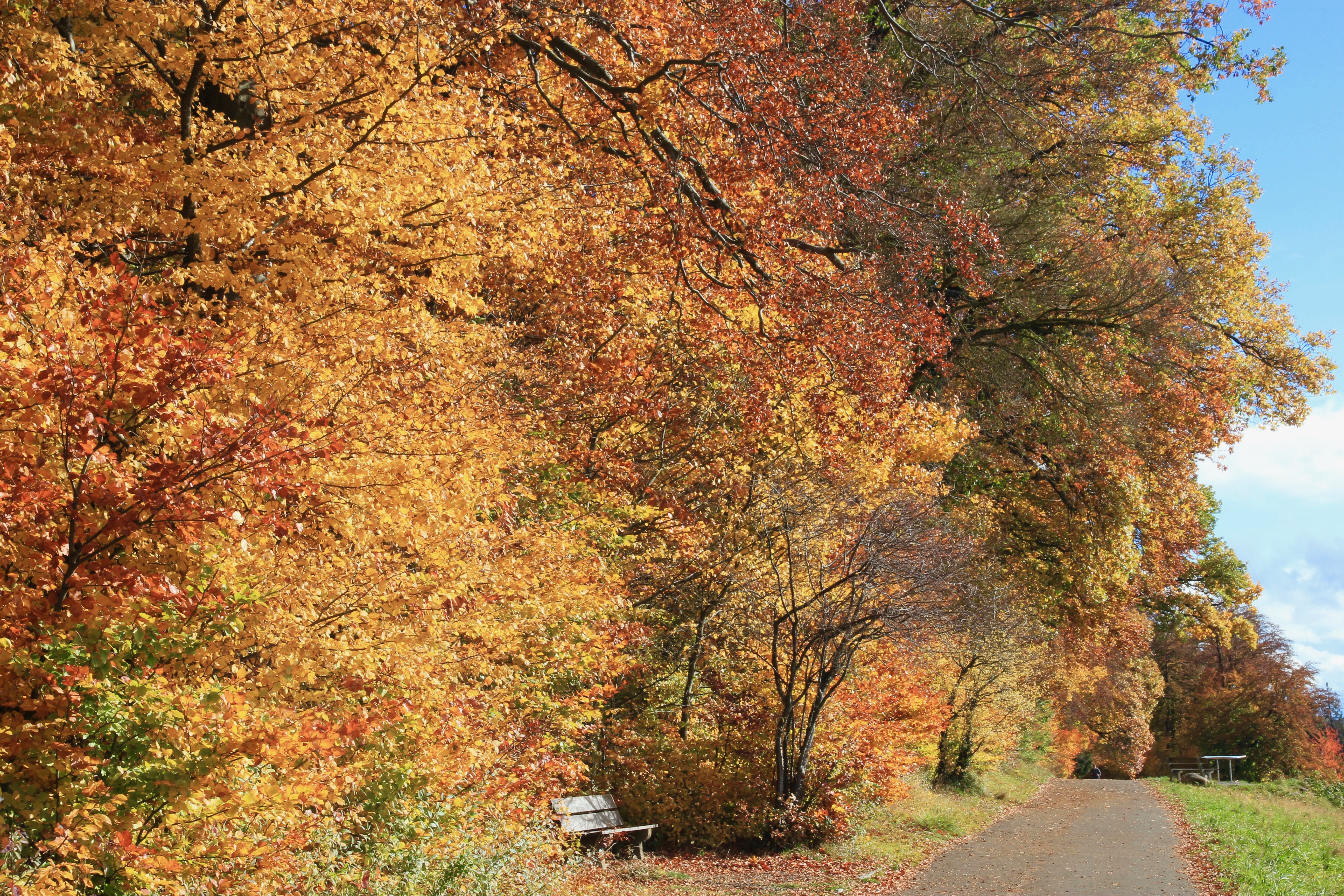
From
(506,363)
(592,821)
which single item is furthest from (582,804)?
(506,363)

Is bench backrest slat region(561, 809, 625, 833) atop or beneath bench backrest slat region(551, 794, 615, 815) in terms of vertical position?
beneath

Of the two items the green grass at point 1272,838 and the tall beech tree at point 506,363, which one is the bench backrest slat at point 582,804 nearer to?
the tall beech tree at point 506,363

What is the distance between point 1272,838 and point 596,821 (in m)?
11.1

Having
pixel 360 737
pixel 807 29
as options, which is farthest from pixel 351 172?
pixel 807 29

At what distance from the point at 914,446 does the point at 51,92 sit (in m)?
13.4

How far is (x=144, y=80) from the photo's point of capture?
7605 millimetres

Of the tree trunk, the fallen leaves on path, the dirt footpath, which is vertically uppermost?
the tree trunk

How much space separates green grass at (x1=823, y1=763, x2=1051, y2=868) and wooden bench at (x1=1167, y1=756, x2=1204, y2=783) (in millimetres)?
11815

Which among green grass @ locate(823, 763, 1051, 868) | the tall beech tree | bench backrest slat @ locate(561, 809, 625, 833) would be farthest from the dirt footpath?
bench backrest slat @ locate(561, 809, 625, 833)

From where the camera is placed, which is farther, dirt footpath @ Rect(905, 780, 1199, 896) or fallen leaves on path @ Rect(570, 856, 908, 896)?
dirt footpath @ Rect(905, 780, 1199, 896)

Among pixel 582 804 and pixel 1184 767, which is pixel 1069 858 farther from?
pixel 1184 767

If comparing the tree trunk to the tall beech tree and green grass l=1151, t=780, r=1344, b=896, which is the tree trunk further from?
green grass l=1151, t=780, r=1344, b=896

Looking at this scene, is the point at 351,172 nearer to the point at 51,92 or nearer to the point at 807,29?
the point at 51,92

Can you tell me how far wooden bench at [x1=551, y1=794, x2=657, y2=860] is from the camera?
1112cm
